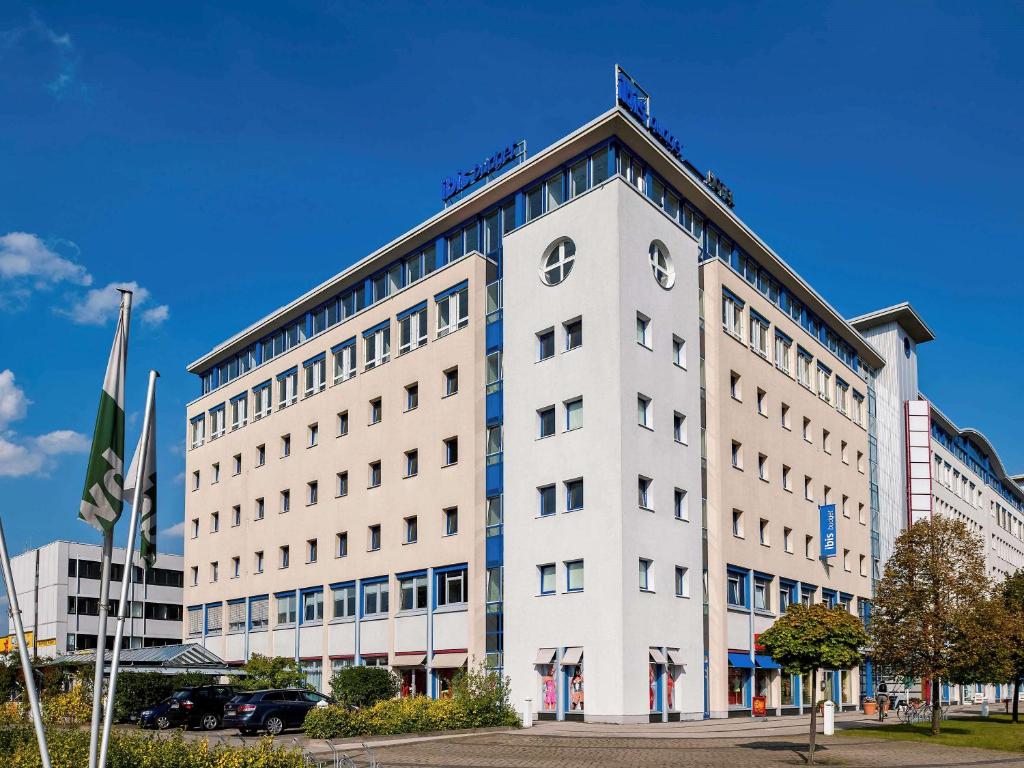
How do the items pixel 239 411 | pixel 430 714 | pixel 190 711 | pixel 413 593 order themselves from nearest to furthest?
1. pixel 430 714
2. pixel 190 711
3. pixel 413 593
4. pixel 239 411

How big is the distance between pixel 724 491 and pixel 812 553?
13.0 meters

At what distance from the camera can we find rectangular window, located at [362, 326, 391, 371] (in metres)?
53.4

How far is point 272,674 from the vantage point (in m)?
54.3

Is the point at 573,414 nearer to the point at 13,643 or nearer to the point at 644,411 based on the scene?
the point at 644,411

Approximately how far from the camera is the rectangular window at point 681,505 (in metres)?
43.5

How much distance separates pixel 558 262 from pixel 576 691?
55.9 ft

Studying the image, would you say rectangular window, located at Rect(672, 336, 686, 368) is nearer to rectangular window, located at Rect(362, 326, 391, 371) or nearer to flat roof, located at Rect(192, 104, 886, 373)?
flat roof, located at Rect(192, 104, 886, 373)

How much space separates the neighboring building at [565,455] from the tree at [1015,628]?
824 centimetres


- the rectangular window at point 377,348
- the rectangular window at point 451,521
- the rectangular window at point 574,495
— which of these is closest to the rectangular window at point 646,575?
the rectangular window at point 574,495

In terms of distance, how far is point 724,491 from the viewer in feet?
153

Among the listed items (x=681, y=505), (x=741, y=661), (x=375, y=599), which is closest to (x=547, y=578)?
(x=681, y=505)

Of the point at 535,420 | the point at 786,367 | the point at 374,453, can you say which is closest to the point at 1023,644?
the point at 786,367

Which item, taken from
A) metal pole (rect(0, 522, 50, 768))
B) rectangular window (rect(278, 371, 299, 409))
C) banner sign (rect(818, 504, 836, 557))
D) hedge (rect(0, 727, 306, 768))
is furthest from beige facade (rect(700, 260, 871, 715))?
metal pole (rect(0, 522, 50, 768))

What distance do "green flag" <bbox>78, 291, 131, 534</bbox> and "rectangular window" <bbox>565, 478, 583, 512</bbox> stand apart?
2940 centimetres
